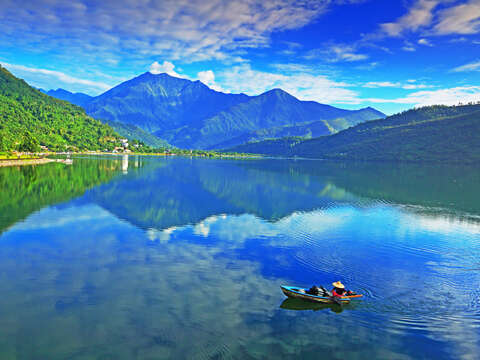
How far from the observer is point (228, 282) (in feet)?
88.3

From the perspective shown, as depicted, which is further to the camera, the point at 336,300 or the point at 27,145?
the point at 27,145

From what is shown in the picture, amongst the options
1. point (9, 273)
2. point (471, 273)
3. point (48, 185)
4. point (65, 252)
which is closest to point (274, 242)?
point (471, 273)

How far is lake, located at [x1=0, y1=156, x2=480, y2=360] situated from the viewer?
731 inches

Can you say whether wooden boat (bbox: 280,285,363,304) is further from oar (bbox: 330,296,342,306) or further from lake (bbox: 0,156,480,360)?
lake (bbox: 0,156,480,360)

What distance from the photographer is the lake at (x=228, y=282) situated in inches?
731

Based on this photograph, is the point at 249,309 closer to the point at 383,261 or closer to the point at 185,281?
the point at 185,281

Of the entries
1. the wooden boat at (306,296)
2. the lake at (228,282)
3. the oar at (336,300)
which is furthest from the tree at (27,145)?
the oar at (336,300)

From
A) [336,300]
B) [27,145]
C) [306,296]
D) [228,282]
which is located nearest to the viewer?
[306,296]

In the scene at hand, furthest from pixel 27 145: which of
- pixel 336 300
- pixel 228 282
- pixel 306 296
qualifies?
pixel 336 300

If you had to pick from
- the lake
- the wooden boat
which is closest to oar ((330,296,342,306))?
the wooden boat

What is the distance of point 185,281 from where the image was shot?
26.9 metres

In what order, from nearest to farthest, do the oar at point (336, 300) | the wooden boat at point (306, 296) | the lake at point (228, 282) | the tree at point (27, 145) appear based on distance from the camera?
1. the lake at point (228, 282)
2. the wooden boat at point (306, 296)
3. the oar at point (336, 300)
4. the tree at point (27, 145)

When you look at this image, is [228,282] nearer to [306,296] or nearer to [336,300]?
[306,296]

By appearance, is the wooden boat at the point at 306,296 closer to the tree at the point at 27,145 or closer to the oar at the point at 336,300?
the oar at the point at 336,300
